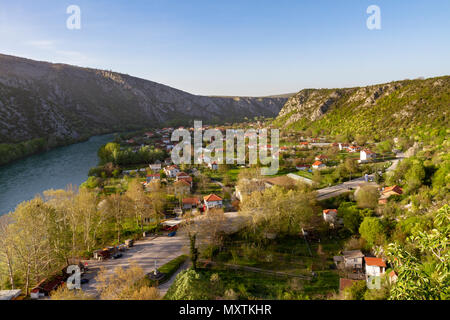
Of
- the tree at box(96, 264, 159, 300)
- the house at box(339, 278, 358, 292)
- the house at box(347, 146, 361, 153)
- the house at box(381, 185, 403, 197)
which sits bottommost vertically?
the house at box(339, 278, 358, 292)

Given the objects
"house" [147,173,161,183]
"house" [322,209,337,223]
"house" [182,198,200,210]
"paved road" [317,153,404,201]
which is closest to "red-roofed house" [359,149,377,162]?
"paved road" [317,153,404,201]

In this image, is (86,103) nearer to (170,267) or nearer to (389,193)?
(170,267)

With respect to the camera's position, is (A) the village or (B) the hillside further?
(B) the hillside

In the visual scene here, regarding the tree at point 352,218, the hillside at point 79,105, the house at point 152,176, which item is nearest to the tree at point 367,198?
the tree at point 352,218

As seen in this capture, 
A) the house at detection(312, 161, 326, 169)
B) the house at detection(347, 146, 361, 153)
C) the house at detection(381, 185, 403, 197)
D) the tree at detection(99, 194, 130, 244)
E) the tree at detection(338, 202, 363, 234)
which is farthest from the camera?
the house at detection(347, 146, 361, 153)

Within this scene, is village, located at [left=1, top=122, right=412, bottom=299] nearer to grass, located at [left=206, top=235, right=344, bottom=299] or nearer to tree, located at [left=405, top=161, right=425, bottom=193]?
grass, located at [left=206, top=235, right=344, bottom=299]

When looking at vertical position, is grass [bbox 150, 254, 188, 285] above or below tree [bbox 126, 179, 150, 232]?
below
